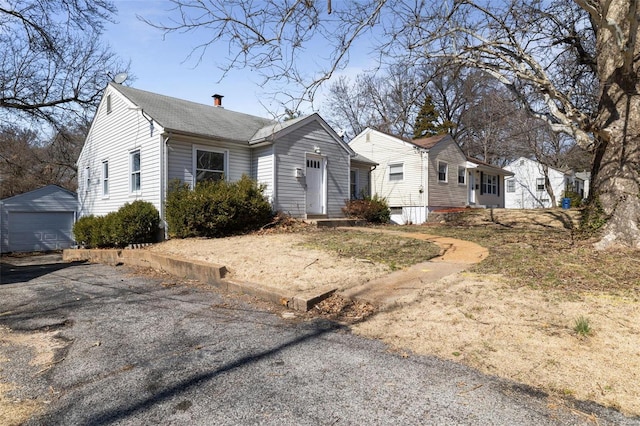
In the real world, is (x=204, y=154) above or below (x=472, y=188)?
above

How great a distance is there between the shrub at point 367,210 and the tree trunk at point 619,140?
830cm

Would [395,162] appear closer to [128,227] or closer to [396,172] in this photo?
[396,172]

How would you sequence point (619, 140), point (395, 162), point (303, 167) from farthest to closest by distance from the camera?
point (395, 162) → point (303, 167) → point (619, 140)

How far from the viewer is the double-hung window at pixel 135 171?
12.4m

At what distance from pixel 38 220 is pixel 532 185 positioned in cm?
3542

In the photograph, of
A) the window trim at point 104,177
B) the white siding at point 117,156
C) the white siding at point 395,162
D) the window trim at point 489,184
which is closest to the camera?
the white siding at point 117,156

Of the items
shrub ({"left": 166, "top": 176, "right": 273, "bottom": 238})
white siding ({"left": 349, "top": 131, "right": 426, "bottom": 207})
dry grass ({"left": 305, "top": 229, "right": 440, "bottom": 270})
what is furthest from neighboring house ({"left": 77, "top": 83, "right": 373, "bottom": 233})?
white siding ({"left": 349, "top": 131, "right": 426, "bottom": 207})

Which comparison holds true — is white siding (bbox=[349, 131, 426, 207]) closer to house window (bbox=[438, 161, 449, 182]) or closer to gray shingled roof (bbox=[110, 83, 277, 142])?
house window (bbox=[438, 161, 449, 182])

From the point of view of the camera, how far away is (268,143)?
12055 millimetres

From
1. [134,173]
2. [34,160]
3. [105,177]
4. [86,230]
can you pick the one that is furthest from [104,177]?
[34,160]

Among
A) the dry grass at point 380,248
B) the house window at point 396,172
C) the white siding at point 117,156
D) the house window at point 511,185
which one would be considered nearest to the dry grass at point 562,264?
the dry grass at point 380,248

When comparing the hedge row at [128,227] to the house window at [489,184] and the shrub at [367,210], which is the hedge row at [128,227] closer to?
the shrub at [367,210]

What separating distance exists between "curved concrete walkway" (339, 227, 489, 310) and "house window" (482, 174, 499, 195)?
1840cm

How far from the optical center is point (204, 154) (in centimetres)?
1185
